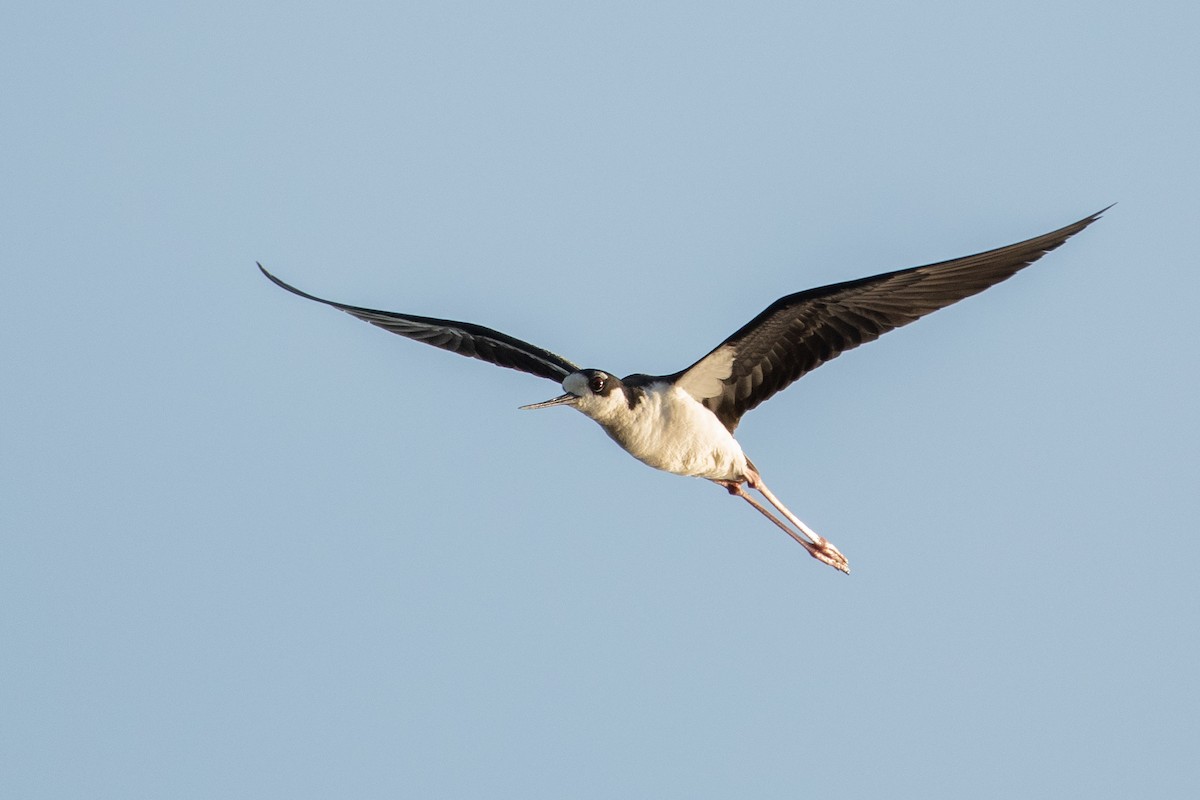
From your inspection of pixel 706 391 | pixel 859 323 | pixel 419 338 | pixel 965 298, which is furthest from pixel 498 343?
pixel 965 298

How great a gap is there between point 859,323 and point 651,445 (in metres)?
2.10

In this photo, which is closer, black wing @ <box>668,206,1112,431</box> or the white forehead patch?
black wing @ <box>668,206,1112,431</box>

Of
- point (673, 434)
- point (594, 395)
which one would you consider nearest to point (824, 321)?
point (673, 434)

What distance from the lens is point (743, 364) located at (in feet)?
45.2

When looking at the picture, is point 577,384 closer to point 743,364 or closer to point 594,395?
point 594,395

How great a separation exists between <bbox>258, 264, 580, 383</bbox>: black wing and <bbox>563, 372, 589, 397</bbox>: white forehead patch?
93 cm

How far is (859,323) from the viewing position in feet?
43.4

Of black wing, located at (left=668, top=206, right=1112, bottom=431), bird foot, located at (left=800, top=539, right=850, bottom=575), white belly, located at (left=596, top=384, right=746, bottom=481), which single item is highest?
black wing, located at (left=668, top=206, right=1112, bottom=431)

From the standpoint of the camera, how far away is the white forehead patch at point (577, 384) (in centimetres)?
1311

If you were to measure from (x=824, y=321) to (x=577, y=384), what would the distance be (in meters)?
2.25

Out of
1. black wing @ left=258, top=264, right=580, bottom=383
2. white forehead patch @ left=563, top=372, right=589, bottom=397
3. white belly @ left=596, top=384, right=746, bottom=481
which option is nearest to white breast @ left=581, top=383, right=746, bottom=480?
white belly @ left=596, top=384, right=746, bottom=481

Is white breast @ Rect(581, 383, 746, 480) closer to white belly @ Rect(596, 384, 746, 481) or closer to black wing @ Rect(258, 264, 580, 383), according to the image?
white belly @ Rect(596, 384, 746, 481)

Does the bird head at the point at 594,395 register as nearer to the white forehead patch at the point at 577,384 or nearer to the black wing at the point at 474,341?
the white forehead patch at the point at 577,384

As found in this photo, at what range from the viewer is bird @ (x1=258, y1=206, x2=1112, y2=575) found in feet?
41.5
